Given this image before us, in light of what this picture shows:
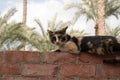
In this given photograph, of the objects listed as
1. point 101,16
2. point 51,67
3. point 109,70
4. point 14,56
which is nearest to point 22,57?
point 14,56

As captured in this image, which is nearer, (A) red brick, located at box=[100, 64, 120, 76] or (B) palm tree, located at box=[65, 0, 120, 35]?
(A) red brick, located at box=[100, 64, 120, 76]

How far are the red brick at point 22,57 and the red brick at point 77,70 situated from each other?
215mm

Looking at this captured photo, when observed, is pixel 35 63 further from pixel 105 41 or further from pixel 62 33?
pixel 62 33

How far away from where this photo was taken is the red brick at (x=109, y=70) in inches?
101

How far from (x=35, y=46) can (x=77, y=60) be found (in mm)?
11196

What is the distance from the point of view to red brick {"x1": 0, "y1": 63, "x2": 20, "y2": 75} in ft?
8.39

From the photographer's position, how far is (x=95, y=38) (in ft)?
9.78

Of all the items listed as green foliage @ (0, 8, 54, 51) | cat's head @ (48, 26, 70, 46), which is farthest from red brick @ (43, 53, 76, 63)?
green foliage @ (0, 8, 54, 51)

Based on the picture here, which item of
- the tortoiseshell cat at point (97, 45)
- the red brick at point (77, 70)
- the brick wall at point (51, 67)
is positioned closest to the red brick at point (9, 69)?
the brick wall at point (51, 67)

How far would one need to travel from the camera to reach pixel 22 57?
8.45ft

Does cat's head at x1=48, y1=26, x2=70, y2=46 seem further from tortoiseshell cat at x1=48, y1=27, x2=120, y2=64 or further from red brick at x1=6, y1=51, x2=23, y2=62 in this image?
red brick at x1=6, y1=51, x2=23, y2=62

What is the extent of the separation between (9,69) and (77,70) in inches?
19.5

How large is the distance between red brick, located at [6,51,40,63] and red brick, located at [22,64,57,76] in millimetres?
45

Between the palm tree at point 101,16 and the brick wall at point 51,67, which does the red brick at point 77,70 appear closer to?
the brick wall at point 51,67
